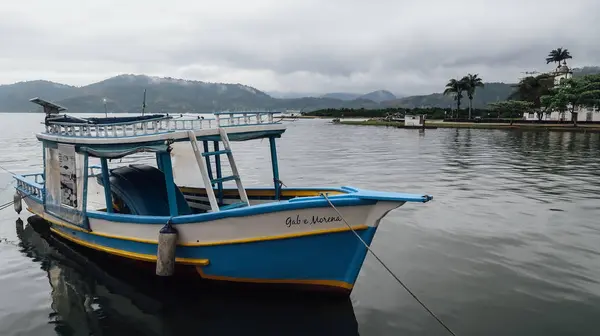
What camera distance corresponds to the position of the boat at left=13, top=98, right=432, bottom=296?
823 cm

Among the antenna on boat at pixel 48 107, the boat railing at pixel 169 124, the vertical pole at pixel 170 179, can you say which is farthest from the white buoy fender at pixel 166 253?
the antenna on boat at pixel 48 107

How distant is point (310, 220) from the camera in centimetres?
821

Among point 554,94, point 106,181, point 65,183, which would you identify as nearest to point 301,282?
point 106,181

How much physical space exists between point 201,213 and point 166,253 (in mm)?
1732

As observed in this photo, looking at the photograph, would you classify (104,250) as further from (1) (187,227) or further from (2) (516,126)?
(2) (516,126)

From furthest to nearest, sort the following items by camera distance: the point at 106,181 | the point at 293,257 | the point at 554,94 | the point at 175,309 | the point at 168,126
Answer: the point at 554,94 < the point at 106,181 < the point at 168,126 < the point at 175,309 < the point at 293,257

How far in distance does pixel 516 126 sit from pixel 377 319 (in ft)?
229

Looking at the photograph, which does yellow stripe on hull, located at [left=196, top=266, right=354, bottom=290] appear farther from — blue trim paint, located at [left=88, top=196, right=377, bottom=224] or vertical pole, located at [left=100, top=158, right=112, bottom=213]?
vertical pole, located at [left=100, top=158, right=112, bottom=213]

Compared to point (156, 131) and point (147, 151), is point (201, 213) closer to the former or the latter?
point (147, 151)

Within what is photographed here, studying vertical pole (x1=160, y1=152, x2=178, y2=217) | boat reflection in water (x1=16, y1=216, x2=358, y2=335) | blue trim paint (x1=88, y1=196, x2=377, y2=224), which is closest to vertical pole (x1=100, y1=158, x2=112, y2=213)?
boat reflection in water (x1=16, y1=216, x2=358, y2=335)

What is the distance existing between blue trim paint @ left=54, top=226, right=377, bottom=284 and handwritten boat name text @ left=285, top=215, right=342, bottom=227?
290 mm

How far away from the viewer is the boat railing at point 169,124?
32.7ft

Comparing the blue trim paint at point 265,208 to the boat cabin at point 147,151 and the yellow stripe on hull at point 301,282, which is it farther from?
the yellow stripe on hull at point 301,282

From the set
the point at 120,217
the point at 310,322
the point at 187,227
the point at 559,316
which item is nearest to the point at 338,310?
the point at 310,322
